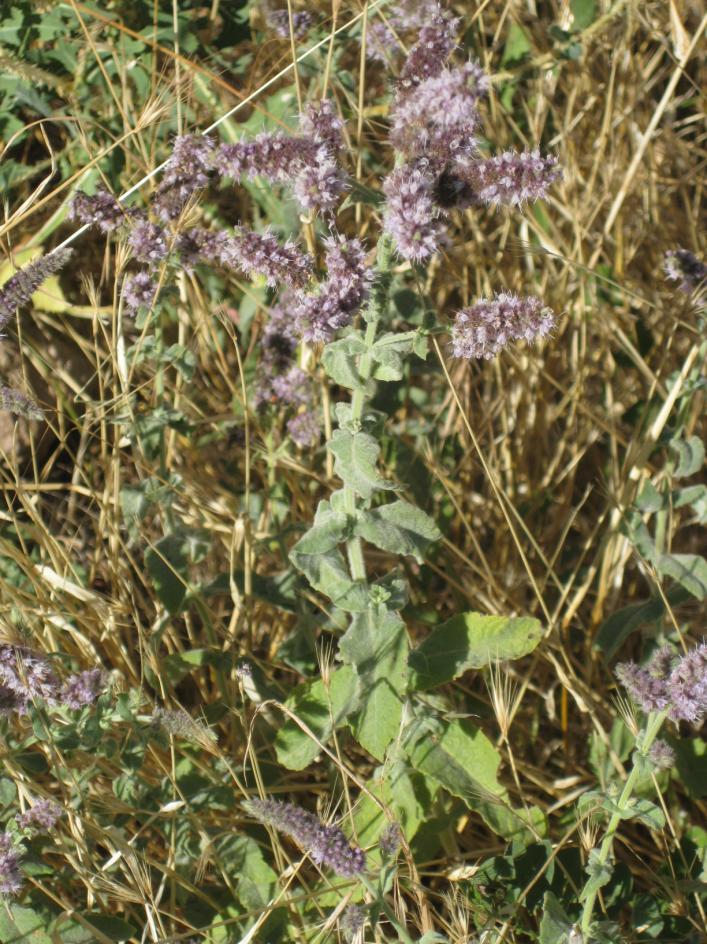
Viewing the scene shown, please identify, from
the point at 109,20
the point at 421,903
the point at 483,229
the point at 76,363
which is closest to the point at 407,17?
the point at 109,20

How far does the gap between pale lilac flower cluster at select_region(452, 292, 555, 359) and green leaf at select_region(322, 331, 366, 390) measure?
22 centimetres

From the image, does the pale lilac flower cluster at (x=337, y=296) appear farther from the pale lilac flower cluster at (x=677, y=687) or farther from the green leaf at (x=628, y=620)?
the green leaf at (x=628, y=620)

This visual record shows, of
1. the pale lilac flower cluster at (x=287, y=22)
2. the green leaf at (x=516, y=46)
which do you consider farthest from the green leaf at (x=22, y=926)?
the green leaf at (x=516, y=46)

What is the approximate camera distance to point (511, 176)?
179cm

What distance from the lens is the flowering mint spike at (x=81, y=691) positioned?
77.5 inches

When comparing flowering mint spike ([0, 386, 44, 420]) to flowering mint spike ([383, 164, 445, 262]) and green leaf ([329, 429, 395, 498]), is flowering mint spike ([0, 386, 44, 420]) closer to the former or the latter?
green leaf ([329, 429, 395, 498])

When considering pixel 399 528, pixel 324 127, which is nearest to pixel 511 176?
pixel 324 127

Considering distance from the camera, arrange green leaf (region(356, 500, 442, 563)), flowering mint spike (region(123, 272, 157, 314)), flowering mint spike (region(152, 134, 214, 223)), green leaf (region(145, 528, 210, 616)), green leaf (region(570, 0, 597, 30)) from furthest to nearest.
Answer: green leaf (region(570, 0, 597, 30))
green leaf (region(145, 528, 210, 616))
flowering mint spike (region(123, 272, 157, 314))
flowering mint spike (region(152, 134, 214, 223))
green leaf (region(356, 500, 442, 563))

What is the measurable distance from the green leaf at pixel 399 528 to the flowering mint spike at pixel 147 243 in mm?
756

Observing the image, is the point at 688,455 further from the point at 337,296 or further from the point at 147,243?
the point at 147,243

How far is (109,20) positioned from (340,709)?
6.81 ft

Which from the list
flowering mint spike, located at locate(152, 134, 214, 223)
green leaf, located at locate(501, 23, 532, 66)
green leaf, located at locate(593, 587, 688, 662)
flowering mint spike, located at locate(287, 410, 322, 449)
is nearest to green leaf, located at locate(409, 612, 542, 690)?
green leaf, located at locate(593, 587, 688, 662)

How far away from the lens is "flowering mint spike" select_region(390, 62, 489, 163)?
1.69 meters

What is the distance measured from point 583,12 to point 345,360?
6.22 feet
